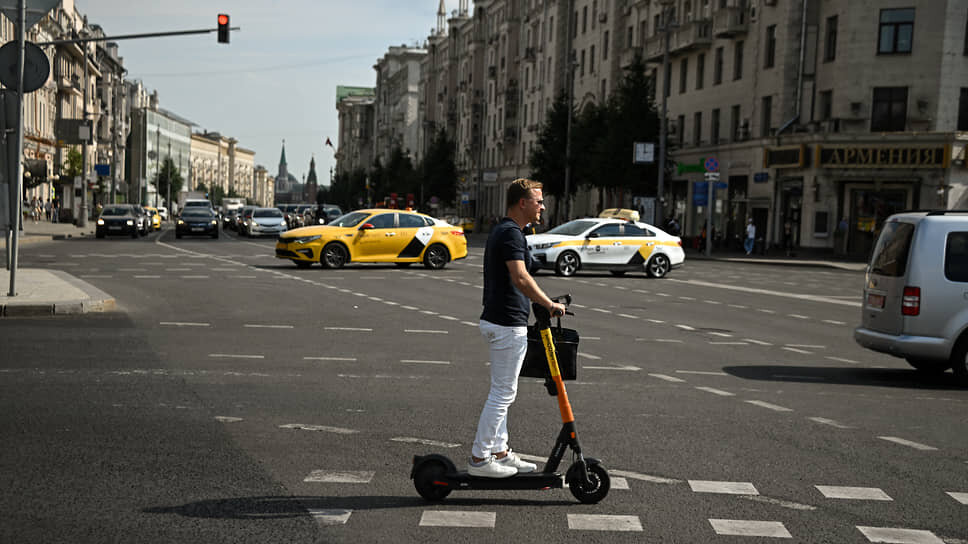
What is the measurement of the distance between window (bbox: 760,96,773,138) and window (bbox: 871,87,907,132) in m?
5.41

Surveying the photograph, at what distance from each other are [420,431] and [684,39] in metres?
50.7

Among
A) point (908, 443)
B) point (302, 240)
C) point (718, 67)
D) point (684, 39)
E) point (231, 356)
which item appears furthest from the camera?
point (684, 39)

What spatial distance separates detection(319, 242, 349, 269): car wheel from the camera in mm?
28797

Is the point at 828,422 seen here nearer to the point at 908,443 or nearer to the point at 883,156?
the point at 908,443

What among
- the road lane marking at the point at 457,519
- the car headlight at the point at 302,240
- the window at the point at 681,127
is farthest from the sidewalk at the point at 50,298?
→ the window at the point at 681,127

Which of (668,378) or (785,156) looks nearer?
(668,378)

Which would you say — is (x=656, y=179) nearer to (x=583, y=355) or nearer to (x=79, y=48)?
(x=583, y=355)

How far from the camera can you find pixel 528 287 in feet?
19.2

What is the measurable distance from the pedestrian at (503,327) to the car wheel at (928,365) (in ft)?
24.7

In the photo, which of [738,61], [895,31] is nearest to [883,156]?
[895,31]

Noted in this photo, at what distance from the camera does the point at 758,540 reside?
548 cm

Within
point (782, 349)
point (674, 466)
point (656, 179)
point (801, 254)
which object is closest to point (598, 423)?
point (674, 466)

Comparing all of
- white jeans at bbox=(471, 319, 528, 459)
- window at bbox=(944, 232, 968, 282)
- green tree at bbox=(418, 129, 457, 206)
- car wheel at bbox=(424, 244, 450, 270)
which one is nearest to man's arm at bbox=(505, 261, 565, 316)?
white jeans at bbox=(471, 319, 528, 459)

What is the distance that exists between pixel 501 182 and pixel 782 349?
8262cm
